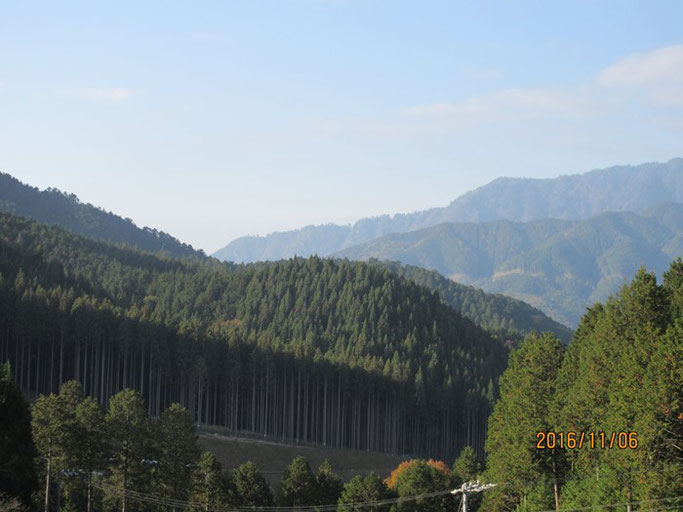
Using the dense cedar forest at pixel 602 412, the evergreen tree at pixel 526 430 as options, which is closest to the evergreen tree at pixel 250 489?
the dense cedar forest at pixel 602 412

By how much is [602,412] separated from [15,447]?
3734cm

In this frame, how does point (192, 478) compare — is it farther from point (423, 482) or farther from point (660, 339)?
point (660, 339)

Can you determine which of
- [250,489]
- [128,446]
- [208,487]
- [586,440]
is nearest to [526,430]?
[586,440]

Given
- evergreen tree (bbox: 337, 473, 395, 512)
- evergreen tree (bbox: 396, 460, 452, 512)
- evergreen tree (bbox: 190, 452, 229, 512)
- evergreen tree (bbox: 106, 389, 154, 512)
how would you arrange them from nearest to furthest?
1. evergreen tree (bbox: 106, 389, 154, 512)
2. evergreen tree (bbox: 190, 452, 229, 512)
3. evergreen tree (bbox: 337, 473, 395, 512)
4. evergreen tree (bbox: 396, 460, 452, 512)

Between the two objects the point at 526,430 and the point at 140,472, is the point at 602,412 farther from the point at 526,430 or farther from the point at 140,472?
the point at 140,472

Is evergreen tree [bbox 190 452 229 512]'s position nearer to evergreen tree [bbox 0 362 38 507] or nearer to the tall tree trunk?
the tall tree trunk

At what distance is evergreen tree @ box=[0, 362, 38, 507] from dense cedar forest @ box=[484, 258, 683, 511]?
33325 mm

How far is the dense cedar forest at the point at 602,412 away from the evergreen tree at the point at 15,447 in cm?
3333

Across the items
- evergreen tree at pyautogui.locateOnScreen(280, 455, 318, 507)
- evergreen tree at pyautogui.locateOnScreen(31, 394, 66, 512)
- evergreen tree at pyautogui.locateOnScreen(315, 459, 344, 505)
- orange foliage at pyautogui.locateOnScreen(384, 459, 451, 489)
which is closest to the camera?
evergreen tree at pyautogui.locateOnScreen(31, 394, 66, 512)

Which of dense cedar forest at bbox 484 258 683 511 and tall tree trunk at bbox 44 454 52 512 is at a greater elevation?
dense cedar forest at bbox 484 258 683 511

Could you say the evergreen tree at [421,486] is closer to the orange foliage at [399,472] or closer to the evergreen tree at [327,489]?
the orange foliage at [399,472]

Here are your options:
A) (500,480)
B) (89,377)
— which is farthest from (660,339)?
(89,377)

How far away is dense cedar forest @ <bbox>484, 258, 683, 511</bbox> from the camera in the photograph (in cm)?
5153

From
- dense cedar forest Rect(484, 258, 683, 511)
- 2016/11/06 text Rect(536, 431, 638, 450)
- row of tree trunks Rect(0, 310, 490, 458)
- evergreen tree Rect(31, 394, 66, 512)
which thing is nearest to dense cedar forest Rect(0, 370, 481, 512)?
evergreen tree Rect(31, 394, 66, 512)
